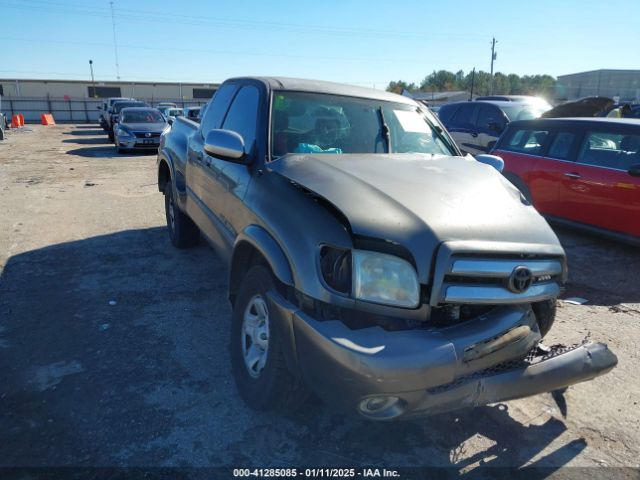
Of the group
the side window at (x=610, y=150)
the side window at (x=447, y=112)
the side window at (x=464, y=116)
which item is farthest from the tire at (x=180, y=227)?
the side window at (x=447, y=112)

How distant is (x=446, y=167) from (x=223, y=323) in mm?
2200

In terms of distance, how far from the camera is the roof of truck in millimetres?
3774

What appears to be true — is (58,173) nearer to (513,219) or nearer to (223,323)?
(223,323)

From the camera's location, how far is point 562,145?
6934mm

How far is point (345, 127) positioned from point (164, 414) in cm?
234

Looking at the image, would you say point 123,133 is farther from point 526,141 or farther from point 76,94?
point 76,94

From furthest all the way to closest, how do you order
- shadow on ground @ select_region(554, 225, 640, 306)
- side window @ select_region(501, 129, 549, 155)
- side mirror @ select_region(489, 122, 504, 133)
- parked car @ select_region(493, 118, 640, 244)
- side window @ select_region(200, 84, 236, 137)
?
1. side mirror @ select_region(489, 122, 504, 133)
2. side window @ select_region(501, 129, 549, 155)
3. parked car @ select_region(493, 118, 640, 244)
4. shadow on ground @ select_region(554, 225, 640, 306)
5. side window @ select_region(200, 84, 236, 137)

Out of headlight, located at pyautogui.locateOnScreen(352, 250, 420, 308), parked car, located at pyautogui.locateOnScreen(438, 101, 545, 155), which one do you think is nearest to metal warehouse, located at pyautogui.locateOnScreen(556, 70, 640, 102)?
parked car, located at pyautogui.locateOnScreen(438, 101, 545, 155)

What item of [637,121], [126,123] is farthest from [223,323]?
[126,123]

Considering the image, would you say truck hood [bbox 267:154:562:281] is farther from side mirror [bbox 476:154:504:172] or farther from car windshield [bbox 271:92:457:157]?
side mirror [bbox 476:154:504:172]

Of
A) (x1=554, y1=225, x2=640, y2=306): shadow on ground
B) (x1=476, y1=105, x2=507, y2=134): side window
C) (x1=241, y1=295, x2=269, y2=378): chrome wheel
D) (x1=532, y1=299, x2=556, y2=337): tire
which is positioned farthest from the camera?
(x1=476, y1=105, x2=507, y2=134): side window

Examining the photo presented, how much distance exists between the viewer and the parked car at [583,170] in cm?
598

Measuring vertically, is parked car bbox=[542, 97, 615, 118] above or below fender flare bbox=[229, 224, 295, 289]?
above

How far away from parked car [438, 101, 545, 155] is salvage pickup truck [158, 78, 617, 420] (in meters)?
8.58
